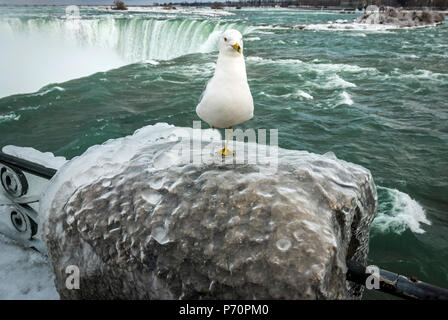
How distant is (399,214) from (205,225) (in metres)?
4.81

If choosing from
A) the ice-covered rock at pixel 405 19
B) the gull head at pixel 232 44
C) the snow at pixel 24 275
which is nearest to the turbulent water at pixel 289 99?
the gull head at pixel 232 44

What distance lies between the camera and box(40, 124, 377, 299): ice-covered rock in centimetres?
142

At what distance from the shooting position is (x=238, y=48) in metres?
2.34

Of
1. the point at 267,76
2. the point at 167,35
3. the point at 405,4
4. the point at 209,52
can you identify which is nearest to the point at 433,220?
the point at 267,76

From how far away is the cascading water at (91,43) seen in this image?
19.8m

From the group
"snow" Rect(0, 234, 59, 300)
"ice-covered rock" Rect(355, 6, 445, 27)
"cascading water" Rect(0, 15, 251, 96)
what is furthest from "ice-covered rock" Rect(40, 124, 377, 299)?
"ice-covered rock" Rect(355, 6, 445, 27)

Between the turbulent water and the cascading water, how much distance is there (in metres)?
0.08

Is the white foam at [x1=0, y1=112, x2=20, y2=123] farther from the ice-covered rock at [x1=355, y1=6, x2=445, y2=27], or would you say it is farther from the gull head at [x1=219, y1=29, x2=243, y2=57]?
the ice-covered rock at [x1=355, y1=6, x2=445, y2=27]

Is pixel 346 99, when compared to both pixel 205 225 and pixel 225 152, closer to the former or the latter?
pixel 225 152

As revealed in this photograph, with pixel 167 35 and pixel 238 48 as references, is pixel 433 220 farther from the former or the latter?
pixel 167 35

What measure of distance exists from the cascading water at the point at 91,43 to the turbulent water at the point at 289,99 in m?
0.08

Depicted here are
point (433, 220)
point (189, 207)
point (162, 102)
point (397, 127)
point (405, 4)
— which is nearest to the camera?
point (189, 207)

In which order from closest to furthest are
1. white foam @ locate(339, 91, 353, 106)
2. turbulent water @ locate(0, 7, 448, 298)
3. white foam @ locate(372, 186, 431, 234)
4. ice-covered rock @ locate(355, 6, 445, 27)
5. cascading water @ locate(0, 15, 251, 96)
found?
white foam @ locate(372, 186, 431, 234), turbulent water @ locate(0, 7, 448, 298), white foam @ locate(339, 91, 353, 106), cascading water @ locate(0, 15, 251, 96), ice-covered rock @ locate(355, 6, 445, 27)
